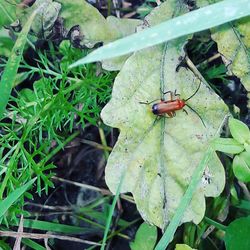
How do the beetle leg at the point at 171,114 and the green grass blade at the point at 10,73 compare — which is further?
the beetle leg at the point at 171,114

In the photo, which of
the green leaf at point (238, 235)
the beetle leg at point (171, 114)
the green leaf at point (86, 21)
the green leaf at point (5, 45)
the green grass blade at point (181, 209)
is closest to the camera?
the green grass blade at point (181, 209)

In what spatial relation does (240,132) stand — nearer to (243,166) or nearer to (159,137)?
(243,166)

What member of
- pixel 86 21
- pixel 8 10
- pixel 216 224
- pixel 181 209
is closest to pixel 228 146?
pixel 181 209

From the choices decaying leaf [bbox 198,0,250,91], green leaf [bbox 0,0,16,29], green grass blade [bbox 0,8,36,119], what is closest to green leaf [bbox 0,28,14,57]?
green leaf [bbox 0,0,16,29]

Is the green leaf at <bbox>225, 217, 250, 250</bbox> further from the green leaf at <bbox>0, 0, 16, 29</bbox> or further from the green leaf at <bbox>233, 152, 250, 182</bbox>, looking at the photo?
the green leaf at <bbox>0, 0, 16, 29</bbox>

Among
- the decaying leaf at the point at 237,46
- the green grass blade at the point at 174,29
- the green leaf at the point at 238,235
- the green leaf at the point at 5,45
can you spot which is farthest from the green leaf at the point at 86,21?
the green leaf at the point at 238,235

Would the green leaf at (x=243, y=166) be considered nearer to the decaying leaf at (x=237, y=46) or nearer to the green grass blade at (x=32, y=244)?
the decaying leaf at (x=237, y=46)
